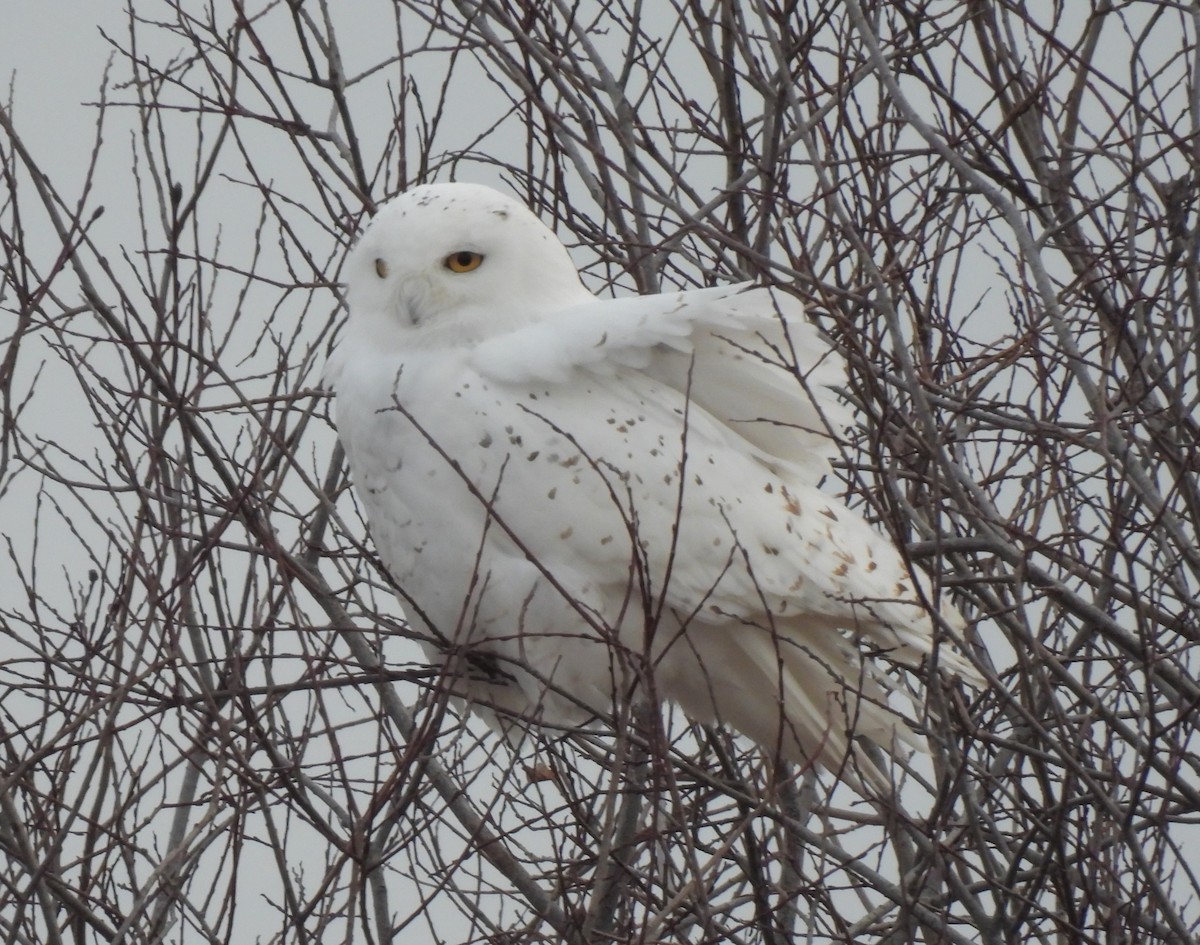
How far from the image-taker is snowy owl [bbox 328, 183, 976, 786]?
3266mm

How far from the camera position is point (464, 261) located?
3453 millimetres

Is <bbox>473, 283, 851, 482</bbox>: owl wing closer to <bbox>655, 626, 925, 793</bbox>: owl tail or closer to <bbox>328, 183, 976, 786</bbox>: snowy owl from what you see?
<bbox>328, 183, 976, 786</bbox>: snowy owl

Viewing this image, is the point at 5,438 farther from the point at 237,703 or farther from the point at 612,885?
the point at 612,885

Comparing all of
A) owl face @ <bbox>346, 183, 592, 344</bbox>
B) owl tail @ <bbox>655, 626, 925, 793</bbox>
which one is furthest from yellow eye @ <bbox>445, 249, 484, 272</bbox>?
owl tail @ <bbox>655, 626, 925, 793</bbox>

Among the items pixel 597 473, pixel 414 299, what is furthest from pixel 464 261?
pixel 597 473

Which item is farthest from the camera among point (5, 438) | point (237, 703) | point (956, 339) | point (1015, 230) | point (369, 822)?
point (956, 339)

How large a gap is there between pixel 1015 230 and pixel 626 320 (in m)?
0.70

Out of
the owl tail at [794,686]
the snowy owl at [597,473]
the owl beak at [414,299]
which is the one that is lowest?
the owl tail at [794,686]

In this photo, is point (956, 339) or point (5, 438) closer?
point (5, 438)

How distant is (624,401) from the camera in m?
3.34

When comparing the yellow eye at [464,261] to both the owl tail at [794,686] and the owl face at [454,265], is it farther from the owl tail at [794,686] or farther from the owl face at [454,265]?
the owl tail at [794,686]

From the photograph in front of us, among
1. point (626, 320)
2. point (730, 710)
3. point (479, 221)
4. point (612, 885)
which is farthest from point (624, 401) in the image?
point (612, 885)

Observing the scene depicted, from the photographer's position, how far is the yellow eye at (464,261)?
11.3ft

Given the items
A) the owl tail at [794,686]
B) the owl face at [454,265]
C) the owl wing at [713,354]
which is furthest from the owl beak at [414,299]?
the owl tail at [794,686]
